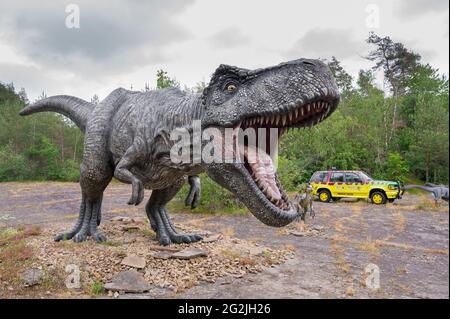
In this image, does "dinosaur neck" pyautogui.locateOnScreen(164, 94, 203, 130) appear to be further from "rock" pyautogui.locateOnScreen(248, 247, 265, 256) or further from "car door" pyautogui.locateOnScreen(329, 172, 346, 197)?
"car door" pyautogui.locateOnScreen(329, 172, 346, 197)

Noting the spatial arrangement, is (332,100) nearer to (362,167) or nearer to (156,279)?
(156,279)

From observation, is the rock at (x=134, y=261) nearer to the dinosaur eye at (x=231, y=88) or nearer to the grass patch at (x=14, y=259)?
the grass patch at (x=14, y=259)

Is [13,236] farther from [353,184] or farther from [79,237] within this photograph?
[353,184]

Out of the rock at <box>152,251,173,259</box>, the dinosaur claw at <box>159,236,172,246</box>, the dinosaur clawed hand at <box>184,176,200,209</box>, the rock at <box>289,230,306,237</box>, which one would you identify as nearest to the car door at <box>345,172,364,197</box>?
the rock at <box>289,230,306,237</box>

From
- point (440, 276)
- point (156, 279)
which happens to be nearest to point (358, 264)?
point (440, 276)

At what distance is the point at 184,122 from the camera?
335 cm

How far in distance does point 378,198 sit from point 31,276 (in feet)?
36.3

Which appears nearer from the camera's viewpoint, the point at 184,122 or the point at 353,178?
the point at 184,122

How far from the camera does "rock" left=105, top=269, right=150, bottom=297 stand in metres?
3.40

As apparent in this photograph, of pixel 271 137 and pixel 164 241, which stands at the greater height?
pixel 271 137

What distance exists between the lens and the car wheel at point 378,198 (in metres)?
11.9

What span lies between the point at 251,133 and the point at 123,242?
3.02 metres

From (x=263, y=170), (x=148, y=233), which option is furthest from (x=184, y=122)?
(x=148, y=233)

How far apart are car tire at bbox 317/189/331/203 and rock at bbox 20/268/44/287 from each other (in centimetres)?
1087
